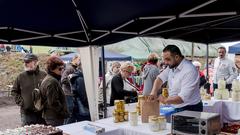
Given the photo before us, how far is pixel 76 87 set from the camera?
145 inches

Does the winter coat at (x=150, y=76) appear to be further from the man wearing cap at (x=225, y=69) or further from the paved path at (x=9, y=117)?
the paved path at (x=9, y=117)

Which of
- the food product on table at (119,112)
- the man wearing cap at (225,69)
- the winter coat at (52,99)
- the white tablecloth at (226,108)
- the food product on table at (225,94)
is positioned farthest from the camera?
the man wearing cap at (225,69)

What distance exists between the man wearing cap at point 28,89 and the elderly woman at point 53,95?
0.40m

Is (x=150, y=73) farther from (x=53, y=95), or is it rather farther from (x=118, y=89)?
(x=53, y=95)

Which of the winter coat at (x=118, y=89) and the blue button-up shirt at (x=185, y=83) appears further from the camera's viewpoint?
the winter coat at (x=118, y=89)

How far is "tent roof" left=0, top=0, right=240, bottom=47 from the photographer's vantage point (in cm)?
217

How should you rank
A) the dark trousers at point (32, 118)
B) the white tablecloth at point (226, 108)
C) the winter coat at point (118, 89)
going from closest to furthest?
1. the dark trousers at point (32, 118)
2. the winter coat at point (118, 89)
3. the white tablecloth at point (226, 108)

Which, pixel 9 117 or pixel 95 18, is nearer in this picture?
pixel 95 18

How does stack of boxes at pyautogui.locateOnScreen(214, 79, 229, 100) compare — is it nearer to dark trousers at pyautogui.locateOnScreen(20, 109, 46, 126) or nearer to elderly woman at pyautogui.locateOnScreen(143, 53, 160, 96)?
elderly woman at pyautogui.locateOnScreen(143, 53, 160, 96)

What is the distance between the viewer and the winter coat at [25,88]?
3059 millimetres

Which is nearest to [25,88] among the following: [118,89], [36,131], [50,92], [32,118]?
[32,118]

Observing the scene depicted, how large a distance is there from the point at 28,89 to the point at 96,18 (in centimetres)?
124

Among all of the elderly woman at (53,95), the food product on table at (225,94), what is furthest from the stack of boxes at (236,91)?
the elderly woman at (53,95)

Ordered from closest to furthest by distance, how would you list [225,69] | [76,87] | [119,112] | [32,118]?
[119,112], [32,118], [76,87], [225,69]
